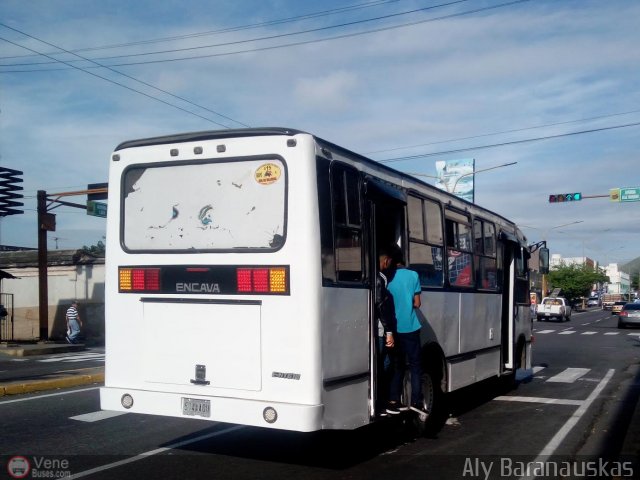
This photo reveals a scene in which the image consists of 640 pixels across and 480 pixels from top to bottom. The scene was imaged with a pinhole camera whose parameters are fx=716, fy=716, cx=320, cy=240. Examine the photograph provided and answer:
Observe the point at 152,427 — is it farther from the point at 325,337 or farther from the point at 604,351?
the point at 604,351

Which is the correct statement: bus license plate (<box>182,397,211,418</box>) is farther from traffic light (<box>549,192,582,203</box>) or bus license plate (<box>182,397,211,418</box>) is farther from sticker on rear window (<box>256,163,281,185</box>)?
traffic light (<box>549,192,582,203</box>)

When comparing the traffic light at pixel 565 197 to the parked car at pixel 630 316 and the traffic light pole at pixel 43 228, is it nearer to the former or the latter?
the parked car at pixel 630 316

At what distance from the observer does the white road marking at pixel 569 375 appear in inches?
584

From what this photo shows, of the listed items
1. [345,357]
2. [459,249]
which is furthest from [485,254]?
[345,357]

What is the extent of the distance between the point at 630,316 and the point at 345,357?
38796 mm

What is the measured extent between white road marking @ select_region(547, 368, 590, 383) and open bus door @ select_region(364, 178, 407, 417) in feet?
26.5

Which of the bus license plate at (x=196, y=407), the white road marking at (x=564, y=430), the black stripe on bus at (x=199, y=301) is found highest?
the black stripe on bus at (x=199, y=301)

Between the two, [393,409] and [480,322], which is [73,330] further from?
[393,409]

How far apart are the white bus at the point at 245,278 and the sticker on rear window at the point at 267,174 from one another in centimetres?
1

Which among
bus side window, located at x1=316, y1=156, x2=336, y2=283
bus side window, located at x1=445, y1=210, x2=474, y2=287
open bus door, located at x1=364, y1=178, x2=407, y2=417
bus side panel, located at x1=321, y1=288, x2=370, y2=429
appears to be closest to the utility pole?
bus side window, located at x1=445, y1=210, x2=474, y2=287

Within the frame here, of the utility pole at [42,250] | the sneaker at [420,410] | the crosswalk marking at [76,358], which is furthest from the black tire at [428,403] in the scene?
the utility pole at [42,250]

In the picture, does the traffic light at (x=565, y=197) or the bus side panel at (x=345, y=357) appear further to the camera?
the traffic light at (x=565, y=197)

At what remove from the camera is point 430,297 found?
356 inches

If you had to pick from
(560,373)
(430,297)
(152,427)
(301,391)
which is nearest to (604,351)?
(560,373)
